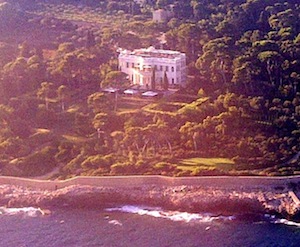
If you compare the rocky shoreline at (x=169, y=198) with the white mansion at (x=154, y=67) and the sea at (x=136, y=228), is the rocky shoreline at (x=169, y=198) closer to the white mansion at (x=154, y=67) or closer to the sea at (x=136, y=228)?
the sea at (x=136, y=228)

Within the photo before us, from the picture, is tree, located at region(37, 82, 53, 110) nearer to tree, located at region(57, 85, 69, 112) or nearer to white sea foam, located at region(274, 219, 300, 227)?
tree, located at region(57, 85, 69, 112)

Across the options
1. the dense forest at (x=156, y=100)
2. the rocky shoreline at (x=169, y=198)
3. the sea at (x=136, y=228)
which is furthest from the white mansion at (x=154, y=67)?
the sea at (x=136, y=228)

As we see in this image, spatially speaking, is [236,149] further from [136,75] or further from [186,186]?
[136,75]

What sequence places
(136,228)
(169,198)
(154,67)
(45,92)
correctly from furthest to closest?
1. (154,67)
2. (45,92)
3. (169,198)
4. (136,228)

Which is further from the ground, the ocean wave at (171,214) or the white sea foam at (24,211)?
the ocean wave at (171,214)

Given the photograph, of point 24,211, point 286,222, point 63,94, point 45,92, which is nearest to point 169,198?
point 286,222

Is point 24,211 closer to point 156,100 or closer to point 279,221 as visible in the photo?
point 279,221

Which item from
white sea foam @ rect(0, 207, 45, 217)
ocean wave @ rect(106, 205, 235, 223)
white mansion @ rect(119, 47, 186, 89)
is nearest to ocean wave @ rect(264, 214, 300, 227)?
ocean wave @ rect(106, 205, 235, 223)
